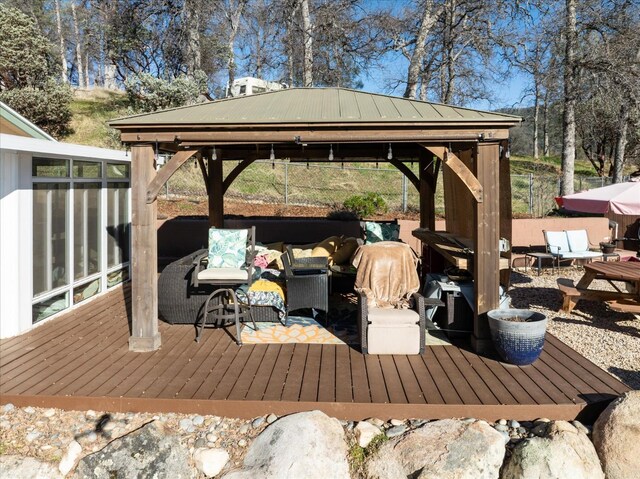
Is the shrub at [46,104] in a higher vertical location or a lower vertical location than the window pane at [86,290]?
higher

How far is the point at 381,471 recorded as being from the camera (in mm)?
3305

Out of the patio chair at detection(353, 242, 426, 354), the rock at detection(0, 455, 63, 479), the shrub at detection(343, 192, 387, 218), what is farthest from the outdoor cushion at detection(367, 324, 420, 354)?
the shrub at detection(343, 192, 387, 218)

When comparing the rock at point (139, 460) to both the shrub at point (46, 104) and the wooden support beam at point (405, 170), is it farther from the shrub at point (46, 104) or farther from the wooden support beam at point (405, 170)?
the shrub at point (46, 104)

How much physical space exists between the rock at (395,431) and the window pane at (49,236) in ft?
14.1

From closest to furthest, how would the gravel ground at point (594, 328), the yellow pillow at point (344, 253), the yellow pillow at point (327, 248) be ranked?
1. the gravel ground at point (594, 328)
2. the yellow pillow at point (344, 253)
3. the yellow pillow at point (327, 248)

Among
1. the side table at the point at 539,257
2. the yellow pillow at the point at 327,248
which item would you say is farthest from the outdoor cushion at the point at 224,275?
the side table at the point at 539,257

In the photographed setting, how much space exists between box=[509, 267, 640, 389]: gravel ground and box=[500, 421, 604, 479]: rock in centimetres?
147

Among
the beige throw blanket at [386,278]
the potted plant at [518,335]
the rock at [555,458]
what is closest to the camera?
the rock at [555,458]

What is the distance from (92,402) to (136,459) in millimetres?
724

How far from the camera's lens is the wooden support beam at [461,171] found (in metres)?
4.62

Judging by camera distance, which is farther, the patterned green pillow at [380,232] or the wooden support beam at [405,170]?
the wooden support beam at [405,170]

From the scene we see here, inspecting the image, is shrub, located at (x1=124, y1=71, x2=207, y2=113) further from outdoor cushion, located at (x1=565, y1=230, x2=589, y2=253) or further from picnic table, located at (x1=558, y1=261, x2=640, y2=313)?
picnic table, located at (x1=558, y1=261, x2=640, y2=313)

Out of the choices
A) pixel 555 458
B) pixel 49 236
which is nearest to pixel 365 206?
pixel 49 236

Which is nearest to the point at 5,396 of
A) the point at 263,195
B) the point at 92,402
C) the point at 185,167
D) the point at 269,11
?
the point at 92,402
